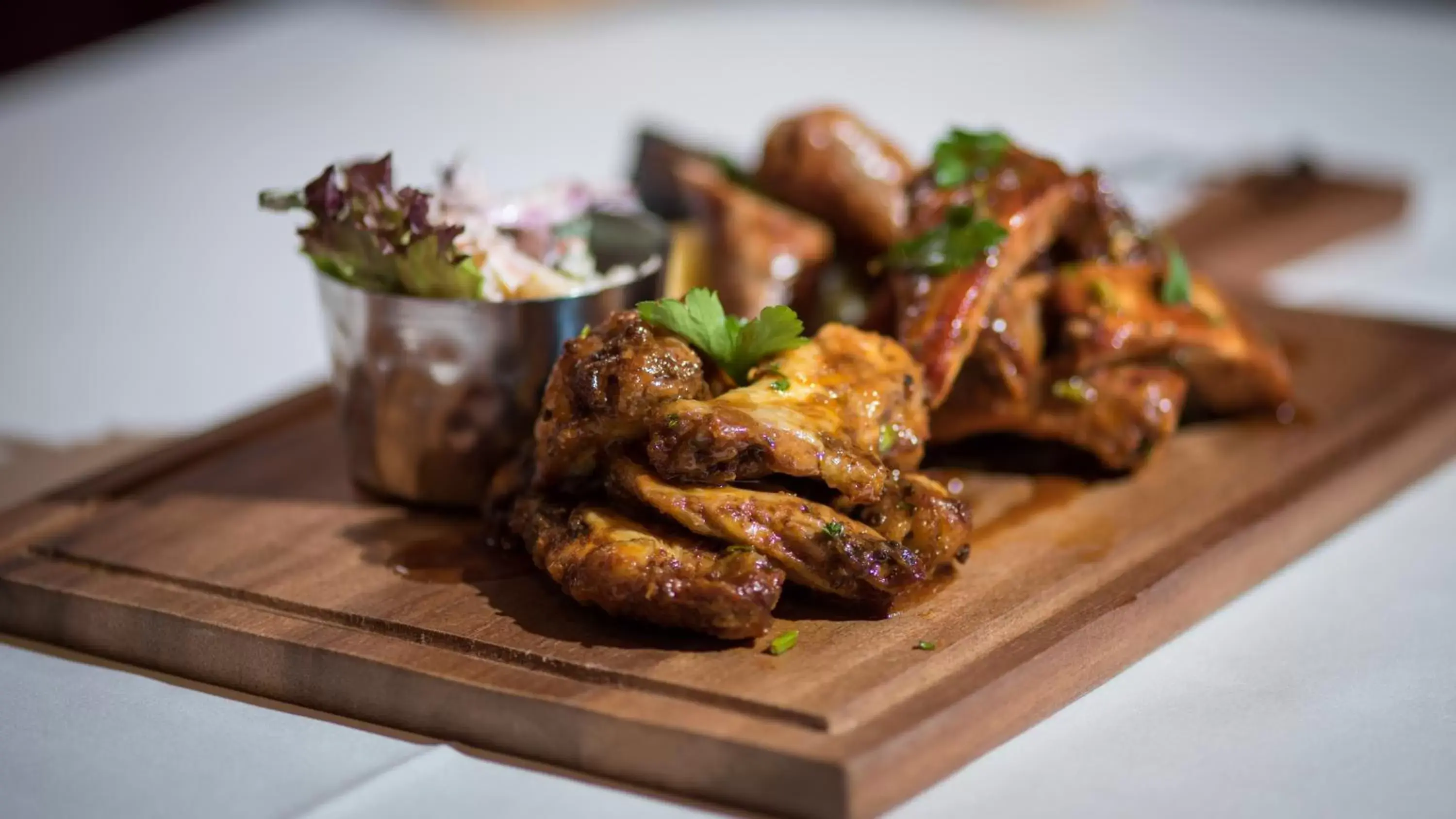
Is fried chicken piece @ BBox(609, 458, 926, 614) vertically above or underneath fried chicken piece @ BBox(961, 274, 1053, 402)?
underneath

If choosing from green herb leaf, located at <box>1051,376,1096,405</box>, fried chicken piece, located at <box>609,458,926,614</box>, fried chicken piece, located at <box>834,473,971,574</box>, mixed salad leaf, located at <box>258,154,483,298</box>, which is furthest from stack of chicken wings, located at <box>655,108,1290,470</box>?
mixed salad leaf, located at <box>258,154,483,298</box>

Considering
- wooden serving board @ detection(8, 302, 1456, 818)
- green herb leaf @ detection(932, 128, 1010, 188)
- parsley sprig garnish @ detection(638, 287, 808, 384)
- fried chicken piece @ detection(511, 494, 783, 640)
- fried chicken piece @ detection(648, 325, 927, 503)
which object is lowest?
wooden serving board @ detection(8, 302, 1456, 818)

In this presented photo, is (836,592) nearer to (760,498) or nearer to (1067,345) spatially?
(760,498)

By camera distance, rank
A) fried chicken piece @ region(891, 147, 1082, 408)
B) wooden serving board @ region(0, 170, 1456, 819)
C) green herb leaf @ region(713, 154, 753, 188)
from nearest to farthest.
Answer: wooden serving board @ region(0, 170, 1456, 819), fried chicken piece @ region(891, 147, 1082, 408), green herb leaf @ region(713, 154, 753, 188)

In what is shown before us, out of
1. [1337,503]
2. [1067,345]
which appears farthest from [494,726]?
[1337,503]

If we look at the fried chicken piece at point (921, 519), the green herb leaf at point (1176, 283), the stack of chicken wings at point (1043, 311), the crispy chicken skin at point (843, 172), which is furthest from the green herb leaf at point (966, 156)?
the fried chicken piece at point (921, 519)

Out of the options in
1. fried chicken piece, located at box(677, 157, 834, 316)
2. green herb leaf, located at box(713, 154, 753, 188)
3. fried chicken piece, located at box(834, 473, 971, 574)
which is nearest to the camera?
fried chicken piece, located at box(834, 473, 971, 574)

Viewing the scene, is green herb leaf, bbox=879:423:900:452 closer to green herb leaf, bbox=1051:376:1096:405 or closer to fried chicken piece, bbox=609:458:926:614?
fried chicken piece, bbox=609:458:926:614
